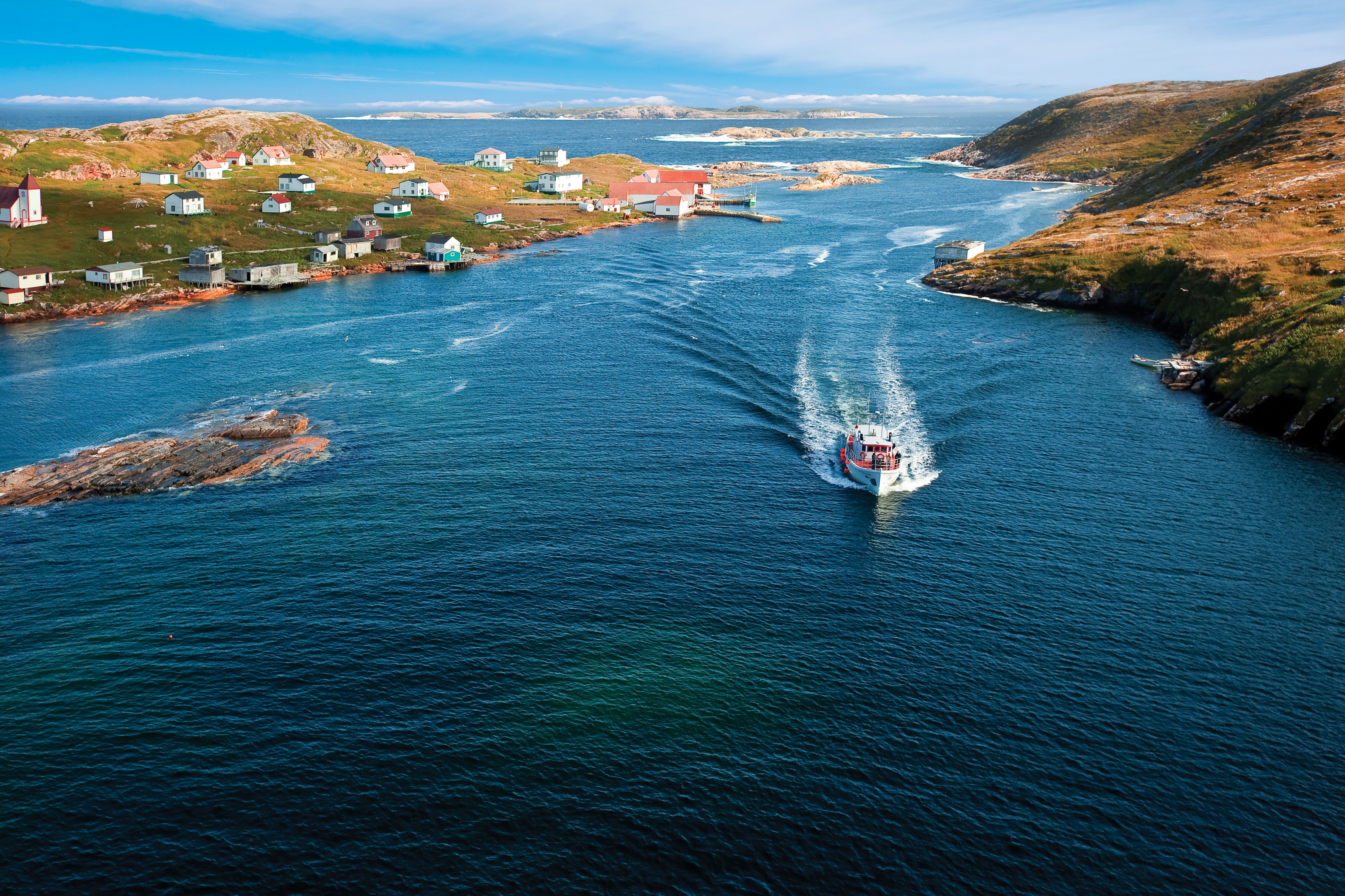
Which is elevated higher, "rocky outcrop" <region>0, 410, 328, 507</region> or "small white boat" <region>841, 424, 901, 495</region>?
"small white boat" <region>841, 424, 901, 495</region>

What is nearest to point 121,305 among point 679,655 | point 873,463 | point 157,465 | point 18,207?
point 18,207

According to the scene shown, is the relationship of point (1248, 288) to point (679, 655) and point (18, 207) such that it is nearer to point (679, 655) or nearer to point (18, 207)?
point (679, 655)

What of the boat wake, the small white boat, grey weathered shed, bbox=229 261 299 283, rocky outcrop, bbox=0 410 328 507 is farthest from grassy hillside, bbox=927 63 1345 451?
grey weathered shed, bbox=229 261 299 283

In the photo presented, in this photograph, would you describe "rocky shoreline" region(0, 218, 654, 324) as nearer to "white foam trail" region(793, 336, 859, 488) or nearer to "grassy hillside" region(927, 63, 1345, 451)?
"white foam trail" region(793, 336, 859, 488)

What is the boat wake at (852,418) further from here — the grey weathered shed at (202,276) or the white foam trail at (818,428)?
the grey weathered shed at (202,276)

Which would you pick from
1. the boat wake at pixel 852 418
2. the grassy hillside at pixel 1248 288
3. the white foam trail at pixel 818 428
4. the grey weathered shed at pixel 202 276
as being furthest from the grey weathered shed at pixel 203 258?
the grassy hillside at pixel 1248 288

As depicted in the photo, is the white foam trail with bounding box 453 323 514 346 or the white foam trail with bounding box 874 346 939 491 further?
the white foam trail with bounding box 453 323 514 346
